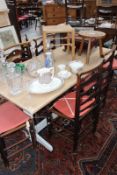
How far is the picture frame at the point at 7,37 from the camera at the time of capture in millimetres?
2777

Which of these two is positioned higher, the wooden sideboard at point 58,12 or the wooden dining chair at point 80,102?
the wooden sideboard at point 58,12

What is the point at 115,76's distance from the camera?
3.02m

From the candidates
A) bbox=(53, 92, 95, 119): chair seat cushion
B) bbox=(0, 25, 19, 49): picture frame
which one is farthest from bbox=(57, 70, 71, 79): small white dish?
bbox=(0, 25, 19, 49): picture frame

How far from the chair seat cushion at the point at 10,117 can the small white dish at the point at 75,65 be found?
0.62 m

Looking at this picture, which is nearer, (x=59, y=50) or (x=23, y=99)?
(x=23, y=99)

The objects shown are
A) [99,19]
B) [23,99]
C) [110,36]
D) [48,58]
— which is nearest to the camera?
[23,99]

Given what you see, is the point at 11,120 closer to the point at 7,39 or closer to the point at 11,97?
the point at 11,97

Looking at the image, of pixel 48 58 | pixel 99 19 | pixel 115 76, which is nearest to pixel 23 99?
pixel 48 58

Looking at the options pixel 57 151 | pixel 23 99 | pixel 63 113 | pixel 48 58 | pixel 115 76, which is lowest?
pixel 57 151

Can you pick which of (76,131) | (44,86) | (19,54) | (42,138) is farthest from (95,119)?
(19,54)

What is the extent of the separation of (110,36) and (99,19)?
0.65 metres

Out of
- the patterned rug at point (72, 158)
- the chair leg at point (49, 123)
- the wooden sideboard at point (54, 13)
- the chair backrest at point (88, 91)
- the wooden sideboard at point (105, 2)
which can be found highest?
the wooden sideboard at point (105, 2)

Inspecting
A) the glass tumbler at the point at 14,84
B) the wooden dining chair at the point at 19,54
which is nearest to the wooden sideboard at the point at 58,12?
the wooden dining chair at the point at 19,54

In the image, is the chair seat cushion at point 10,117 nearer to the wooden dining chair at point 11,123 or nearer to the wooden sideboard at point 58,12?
the wooden dining chair at point 11,123
